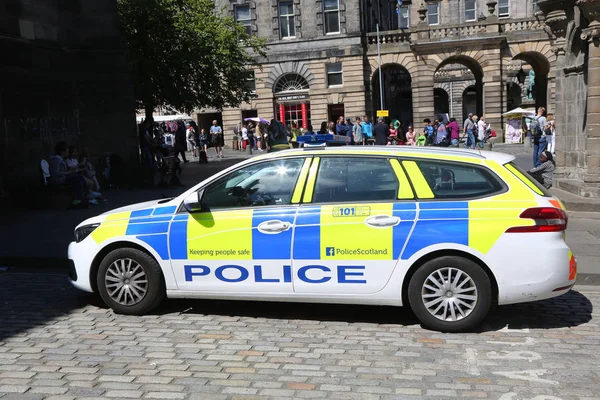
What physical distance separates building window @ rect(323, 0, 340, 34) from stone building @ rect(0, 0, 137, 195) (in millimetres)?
29919

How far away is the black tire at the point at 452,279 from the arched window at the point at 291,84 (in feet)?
139

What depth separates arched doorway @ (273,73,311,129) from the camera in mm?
47188

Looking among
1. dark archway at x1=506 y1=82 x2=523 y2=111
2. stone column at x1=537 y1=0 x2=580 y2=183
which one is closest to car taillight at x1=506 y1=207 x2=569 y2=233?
stone column at x1=537 y1=0 x2=580 y2=183

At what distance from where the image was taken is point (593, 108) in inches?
457

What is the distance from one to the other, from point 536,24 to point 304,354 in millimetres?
43119

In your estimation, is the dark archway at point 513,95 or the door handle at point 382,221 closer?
the door handle at point 382,221

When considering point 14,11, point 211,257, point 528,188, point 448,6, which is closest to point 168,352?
point 211,257

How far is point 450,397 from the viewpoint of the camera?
13.9ft

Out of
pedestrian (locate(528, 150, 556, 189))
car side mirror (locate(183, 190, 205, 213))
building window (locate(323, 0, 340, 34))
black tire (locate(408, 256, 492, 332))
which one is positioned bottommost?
black tire (locate(408, 256, 492, 332))

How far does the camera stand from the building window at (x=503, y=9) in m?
53.4

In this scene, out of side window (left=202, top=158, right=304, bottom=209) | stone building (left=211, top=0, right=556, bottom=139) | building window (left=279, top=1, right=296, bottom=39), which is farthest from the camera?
building window (left=279, top=1, right=296, bottom=39)

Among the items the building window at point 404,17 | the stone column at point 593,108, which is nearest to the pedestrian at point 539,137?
the stone column at point 593,108

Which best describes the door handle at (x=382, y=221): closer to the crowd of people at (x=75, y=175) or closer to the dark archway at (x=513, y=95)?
the crowd of people at (x=75, y=175)

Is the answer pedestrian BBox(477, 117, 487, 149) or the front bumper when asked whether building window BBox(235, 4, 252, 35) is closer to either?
pedestrian BBox(477, 117, 487, 149)
